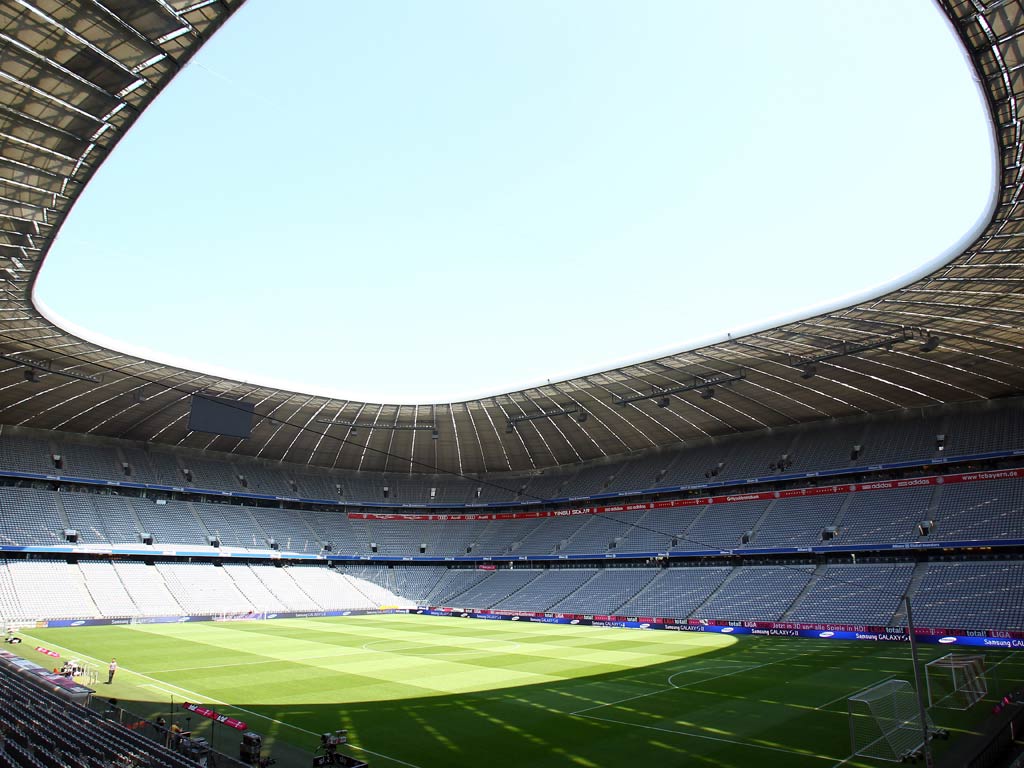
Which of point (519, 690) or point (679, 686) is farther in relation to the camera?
point (679, 686)

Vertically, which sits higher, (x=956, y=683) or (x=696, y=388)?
(x=696, y=388)

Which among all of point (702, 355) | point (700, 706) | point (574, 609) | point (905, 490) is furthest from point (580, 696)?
point (905, 490)

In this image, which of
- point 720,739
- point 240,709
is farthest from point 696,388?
point 240,709

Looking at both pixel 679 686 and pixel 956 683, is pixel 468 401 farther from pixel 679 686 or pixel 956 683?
pixel 956 683

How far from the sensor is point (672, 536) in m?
53.0

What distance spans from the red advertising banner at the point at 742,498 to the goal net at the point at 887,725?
98.6ft

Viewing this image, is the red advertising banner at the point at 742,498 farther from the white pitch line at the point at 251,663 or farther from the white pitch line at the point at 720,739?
the white pitch line at the point at 720,739

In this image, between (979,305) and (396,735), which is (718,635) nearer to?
(979,305)

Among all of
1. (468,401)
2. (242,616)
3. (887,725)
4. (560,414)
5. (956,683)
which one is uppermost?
(468,401)

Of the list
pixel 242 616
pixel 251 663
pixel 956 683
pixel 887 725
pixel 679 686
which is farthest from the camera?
pixel 242 616

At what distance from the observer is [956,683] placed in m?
21.4

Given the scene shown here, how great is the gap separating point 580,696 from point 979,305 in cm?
2452

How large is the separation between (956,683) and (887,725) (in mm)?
6021

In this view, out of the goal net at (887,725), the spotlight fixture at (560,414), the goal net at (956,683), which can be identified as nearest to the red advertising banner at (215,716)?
the goal net at (887,725)
